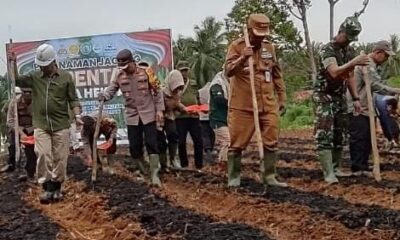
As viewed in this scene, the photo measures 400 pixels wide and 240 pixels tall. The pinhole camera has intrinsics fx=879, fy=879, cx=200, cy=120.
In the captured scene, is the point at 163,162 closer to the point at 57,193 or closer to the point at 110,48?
the point at 57,193

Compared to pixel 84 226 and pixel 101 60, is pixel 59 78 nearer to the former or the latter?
pixel 84 226

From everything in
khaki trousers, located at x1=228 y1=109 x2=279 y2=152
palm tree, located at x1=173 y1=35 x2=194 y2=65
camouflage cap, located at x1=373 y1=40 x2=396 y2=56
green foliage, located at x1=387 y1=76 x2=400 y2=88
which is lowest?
khaki trousers, located at x1=228 y1=109 x2=279 y2=152

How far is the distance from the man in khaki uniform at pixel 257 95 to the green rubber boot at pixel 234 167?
10 mm

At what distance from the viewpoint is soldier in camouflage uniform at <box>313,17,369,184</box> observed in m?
8.76

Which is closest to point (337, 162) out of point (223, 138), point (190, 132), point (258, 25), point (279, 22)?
point (258, 25)

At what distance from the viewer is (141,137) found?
1012 centimetres

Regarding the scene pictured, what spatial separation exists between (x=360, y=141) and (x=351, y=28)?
153 cm

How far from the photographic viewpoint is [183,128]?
39.5ft

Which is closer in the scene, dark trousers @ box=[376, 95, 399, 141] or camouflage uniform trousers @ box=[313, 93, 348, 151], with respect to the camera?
camouflage uniform trousers @ box=[313, 93, 348, 151]

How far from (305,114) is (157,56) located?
12892 millimetres

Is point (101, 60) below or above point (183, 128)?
above

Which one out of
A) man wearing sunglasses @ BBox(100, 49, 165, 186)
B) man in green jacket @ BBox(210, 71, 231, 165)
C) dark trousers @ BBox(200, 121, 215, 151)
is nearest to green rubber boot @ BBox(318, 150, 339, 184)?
man wearing sunglasses @ BBox(100, 49, 165, 186)

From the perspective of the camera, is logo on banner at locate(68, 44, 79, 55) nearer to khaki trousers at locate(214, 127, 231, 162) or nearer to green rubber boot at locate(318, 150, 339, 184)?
khaki trousers at locate(214, 127, 231, 162)

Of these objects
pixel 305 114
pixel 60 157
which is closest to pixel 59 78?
pixel 60 157
